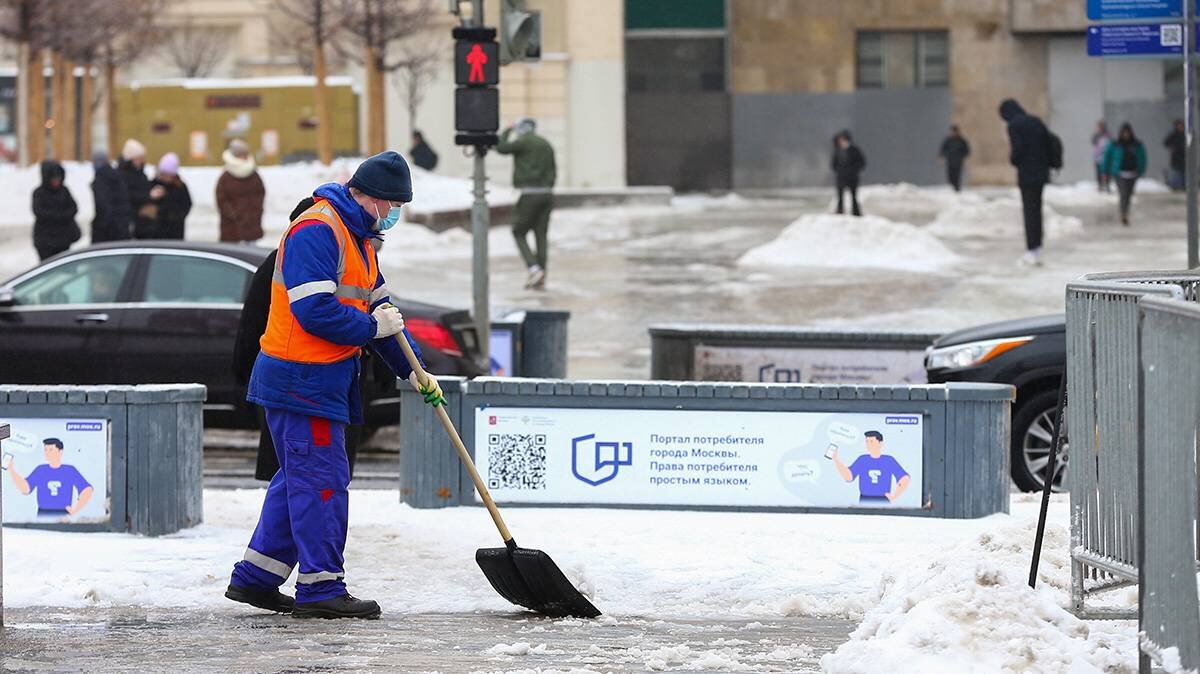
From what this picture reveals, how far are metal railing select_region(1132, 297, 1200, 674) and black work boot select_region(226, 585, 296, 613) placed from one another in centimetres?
314

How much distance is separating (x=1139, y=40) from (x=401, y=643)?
7.24m

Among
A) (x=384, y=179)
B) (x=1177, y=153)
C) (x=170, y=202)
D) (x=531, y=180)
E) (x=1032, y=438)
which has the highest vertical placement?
(x=1177, y=153)

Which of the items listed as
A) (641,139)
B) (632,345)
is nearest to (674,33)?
(641,139)

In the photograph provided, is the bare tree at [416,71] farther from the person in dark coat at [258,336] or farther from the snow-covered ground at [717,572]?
the person in dark coat at [258,336]

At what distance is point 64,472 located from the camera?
8469 millimetres

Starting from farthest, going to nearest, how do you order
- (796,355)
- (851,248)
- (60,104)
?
(60,104) < (851,248) < (796,355)

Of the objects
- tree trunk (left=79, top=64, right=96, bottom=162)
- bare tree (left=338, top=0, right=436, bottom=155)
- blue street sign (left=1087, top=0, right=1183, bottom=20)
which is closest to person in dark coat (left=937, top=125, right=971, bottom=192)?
bare tree (left=338, top=0, right=436, bottom=155)

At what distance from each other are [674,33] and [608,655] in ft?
144

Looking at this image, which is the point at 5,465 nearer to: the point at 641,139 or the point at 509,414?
the point at 509,414

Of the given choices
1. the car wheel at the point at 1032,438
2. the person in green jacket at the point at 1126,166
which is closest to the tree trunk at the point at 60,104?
the person in green jacket at the point at 1126,166

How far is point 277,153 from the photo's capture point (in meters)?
44.1

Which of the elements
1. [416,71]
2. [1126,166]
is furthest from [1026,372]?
[416,71]

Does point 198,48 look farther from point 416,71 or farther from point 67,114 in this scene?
point 67,114

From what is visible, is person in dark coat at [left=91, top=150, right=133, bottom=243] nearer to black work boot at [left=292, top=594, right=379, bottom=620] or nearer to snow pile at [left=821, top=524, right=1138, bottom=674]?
black work boot at [left=292, top=594, right=379, bottom=620]
